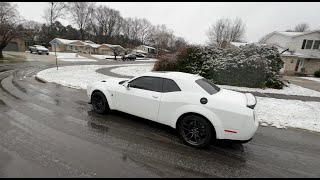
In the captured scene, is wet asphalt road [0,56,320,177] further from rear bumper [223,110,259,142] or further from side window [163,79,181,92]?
side window [163,79,181,92]

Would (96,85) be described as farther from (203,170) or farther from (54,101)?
(203,170)

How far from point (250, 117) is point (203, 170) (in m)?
1.38

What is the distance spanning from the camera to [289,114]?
7008 millimetres

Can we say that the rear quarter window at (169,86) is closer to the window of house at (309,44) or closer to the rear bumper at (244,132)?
the rear bumper at (244,132)

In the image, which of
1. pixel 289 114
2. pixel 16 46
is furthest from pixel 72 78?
pixel 16 46

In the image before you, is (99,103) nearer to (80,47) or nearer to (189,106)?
(189,106)

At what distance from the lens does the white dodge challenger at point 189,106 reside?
3.73 m

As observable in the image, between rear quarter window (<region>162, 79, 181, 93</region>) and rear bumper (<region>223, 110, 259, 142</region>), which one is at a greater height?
rear quarter window (<region>162, 79, 181, 93</region>)

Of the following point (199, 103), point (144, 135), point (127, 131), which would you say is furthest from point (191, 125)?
point (127, 131)

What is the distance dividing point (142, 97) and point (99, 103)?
1.71m

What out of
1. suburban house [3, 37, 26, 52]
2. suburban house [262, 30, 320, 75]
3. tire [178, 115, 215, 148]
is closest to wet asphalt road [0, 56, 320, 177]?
tire [178, 115, 215, 148]

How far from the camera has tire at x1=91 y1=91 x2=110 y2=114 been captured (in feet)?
18.2

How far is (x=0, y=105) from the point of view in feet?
19.5

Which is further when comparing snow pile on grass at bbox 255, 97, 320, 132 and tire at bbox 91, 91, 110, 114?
snow pile on grass at bbox 255, 97, 320, 132
